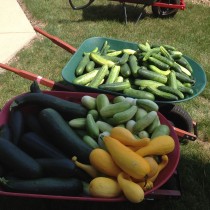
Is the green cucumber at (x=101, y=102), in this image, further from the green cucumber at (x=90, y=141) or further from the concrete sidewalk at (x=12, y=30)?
the concrete sidewalk at (x=12, y=30)

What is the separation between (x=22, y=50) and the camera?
5.08 metres

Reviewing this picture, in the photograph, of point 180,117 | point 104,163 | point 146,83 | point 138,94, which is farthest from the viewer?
point 180,117

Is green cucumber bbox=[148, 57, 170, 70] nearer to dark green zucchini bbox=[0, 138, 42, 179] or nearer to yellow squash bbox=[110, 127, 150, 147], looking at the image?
yellow squash bbox=[110, 127, 150, 147]

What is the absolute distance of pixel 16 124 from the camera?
2.45m

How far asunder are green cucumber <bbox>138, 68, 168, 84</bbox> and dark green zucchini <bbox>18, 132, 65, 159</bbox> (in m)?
1.13

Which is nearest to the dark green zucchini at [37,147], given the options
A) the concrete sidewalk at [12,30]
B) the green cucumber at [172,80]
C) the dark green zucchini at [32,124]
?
the dark green zucchini at [32,124]

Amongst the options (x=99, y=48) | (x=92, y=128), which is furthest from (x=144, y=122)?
(x=99, y=48)

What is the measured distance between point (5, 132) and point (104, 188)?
0.90m

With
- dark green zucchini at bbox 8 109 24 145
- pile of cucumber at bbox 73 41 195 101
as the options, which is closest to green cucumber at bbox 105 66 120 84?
pile of cucumber at bbox 73 41 195 101

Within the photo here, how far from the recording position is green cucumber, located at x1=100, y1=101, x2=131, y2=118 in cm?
246

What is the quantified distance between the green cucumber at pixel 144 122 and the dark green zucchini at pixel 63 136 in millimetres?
367

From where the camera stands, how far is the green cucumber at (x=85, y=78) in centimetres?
299

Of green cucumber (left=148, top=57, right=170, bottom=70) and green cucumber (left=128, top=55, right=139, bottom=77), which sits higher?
green cucumber (left=128, top=55, right=139, bottom=77)

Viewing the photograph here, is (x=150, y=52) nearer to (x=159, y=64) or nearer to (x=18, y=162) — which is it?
(x=159, y=64)
